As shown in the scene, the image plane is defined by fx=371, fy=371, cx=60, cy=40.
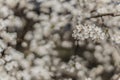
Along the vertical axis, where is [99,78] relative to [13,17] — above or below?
below

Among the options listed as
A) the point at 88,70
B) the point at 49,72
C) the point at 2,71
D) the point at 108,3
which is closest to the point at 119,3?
the point at 108,3

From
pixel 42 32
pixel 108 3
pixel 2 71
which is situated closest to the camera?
pixel 2 71

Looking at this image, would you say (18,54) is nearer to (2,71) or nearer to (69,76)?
(2,71)

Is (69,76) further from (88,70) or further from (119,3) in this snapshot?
(119,3)

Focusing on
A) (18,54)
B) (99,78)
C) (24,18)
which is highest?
(24,18)

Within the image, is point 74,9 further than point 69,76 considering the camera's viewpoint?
Yes

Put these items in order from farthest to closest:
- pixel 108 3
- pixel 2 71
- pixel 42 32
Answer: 1. pixel 108 3
2. pixel 42 32
3. pixel 2 71

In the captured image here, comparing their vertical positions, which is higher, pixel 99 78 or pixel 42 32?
pixel 42 32

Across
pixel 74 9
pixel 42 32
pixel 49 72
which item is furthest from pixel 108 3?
pixel 49 72
